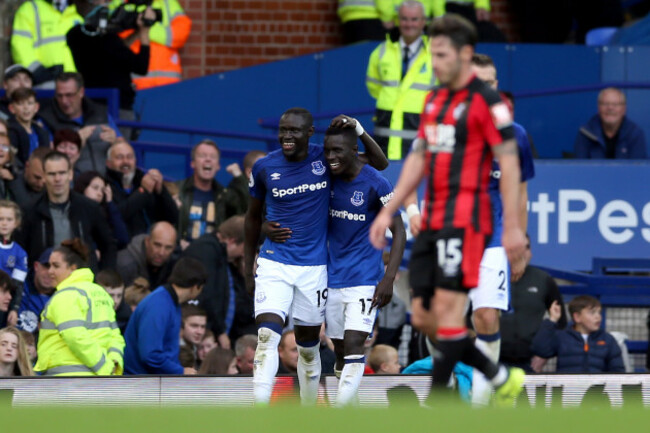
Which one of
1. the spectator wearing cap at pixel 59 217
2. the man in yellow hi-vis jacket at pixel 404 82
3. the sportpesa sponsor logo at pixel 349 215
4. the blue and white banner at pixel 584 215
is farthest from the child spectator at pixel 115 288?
the blue and white banner at pixel 584 215

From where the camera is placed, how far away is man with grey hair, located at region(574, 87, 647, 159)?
1409cm

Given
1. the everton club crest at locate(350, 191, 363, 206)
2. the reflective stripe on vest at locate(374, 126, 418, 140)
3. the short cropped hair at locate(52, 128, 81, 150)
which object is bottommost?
the everton club crest at locate(350, 191, 363, 206)

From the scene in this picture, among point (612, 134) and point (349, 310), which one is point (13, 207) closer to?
point (349, 310)

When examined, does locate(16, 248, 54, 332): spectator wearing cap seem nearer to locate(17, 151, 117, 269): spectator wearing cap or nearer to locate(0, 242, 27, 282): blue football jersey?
locate(0, 242, 27, 282): blue football jersey

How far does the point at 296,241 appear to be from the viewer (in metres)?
9.21

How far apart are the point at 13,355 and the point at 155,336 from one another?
107 cm

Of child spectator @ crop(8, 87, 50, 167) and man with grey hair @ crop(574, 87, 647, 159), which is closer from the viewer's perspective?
child spectator @ crop(8, 87, 50, 167)

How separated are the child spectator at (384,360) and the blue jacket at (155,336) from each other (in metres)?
1.47

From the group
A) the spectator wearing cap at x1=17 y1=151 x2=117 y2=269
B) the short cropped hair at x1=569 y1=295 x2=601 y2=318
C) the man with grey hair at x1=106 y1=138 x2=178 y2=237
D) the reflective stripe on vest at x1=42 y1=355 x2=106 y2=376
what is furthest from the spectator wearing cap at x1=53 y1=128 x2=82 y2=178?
the short cropped hair at x1=569 y1=295 x2=601 y2=318

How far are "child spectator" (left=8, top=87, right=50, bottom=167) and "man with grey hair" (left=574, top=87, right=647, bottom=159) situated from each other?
17.0 feet

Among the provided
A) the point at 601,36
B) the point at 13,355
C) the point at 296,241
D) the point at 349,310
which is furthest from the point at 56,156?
the point at 601,36

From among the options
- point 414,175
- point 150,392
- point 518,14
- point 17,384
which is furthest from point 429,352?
point 518,14

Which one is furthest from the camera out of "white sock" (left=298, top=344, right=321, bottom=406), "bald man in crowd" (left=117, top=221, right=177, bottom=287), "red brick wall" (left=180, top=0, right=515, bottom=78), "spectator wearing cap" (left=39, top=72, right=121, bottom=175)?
"red brick wall" (left=180, top=0, right=515, bottom=78)

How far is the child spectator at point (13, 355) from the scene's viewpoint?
389 inches
